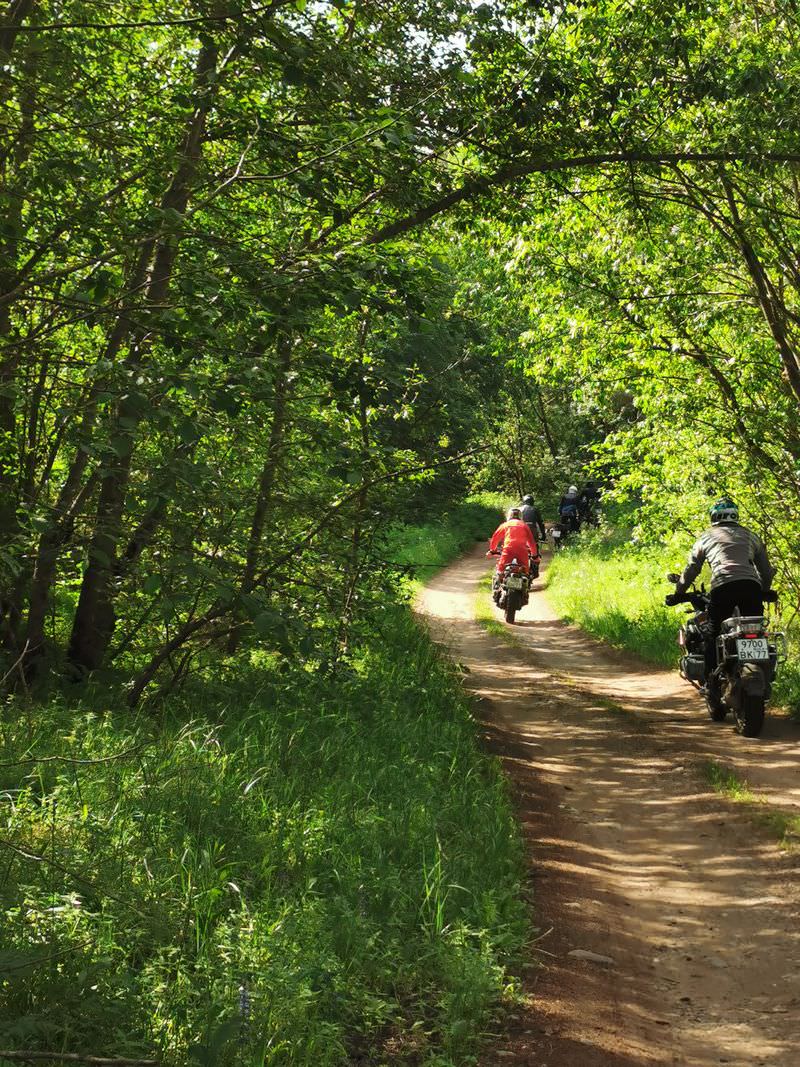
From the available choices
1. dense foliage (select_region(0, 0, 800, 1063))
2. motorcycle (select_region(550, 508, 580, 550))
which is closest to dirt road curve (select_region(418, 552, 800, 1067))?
dense foliage (select_region(0, 0, 800, 1063))

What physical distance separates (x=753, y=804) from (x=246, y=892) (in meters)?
4.26

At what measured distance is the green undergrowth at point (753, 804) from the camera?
6.73 meters

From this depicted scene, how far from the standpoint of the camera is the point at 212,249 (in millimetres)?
4488

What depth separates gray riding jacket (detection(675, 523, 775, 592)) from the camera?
9570 millimetres

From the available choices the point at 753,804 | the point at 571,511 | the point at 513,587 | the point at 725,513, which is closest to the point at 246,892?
the point at 753,804

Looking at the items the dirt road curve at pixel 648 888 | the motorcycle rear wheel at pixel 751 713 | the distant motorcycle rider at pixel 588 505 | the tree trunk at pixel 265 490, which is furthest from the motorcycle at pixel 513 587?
the distant motorcycle rider at pixel 588 505

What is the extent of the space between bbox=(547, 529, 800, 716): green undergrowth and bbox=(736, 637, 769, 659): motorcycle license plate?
1096 mm

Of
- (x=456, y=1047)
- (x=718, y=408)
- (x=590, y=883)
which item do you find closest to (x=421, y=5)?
(x=718, y=408)

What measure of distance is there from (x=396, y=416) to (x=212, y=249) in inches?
171

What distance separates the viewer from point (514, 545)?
18.3 m

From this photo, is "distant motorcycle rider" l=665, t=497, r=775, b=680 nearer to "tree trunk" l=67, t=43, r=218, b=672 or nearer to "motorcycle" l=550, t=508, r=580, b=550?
"tree trunk" l=67, t=43, r=218, b=672

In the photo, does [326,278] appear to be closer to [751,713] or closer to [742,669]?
[742,669]

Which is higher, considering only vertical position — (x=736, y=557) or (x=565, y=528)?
(x=565, y=528)

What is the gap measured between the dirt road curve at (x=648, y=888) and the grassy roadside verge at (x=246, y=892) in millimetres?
279
